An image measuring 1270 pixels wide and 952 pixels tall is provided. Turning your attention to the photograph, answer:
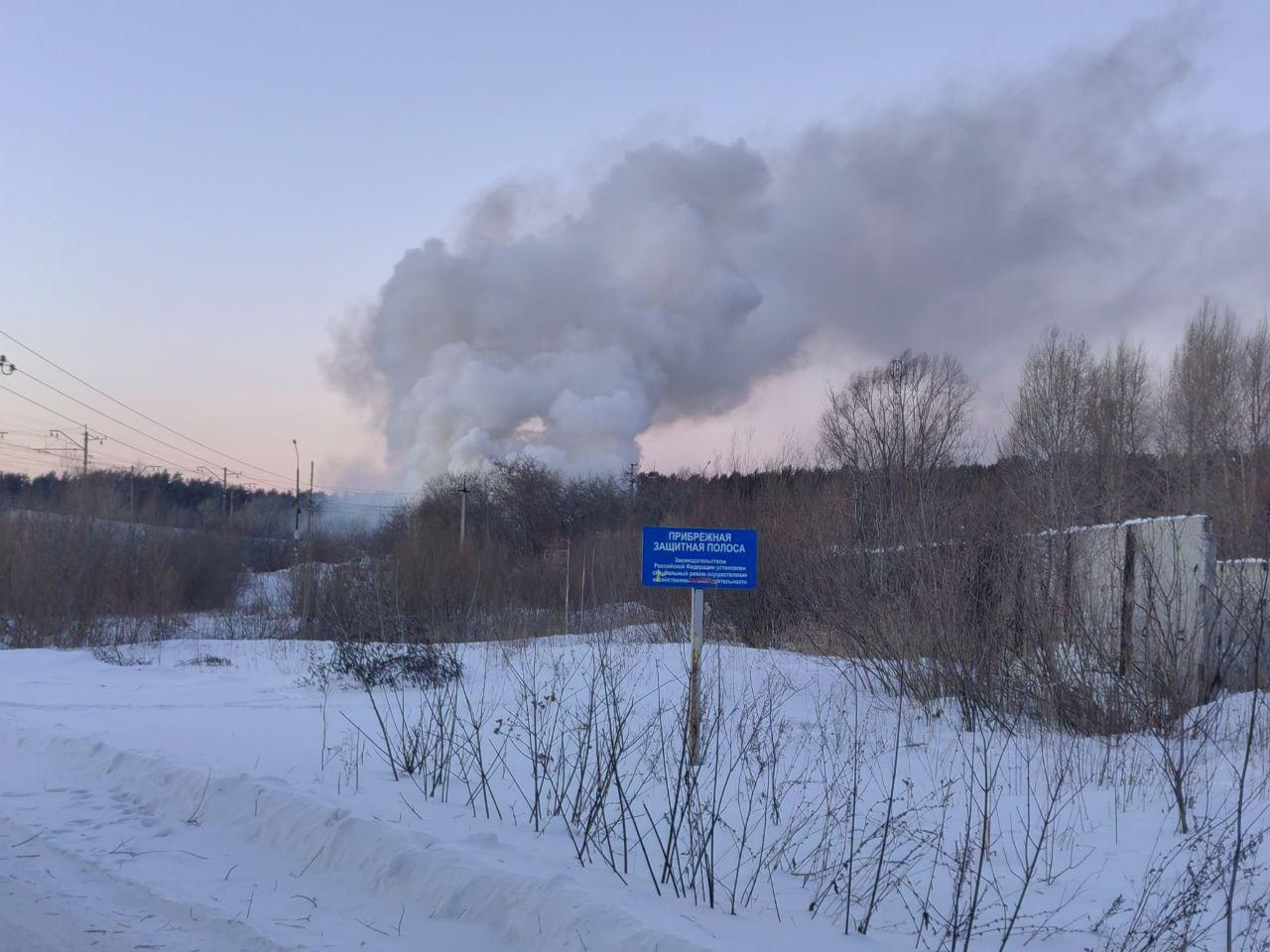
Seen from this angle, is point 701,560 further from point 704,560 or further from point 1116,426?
point 1116,426

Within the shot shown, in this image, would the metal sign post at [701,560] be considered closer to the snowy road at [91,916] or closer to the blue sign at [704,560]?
the blue sign at [704,560]

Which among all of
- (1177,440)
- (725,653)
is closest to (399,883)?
(725,653)

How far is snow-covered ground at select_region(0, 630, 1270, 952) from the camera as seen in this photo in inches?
180

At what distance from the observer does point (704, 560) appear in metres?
8.42

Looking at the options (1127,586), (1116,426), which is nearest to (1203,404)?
(1116,426)

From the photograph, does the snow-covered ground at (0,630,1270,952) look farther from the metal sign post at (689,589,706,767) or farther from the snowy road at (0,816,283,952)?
the metal sign post at (689,589,706,767)

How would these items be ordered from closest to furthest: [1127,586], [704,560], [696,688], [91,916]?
[91,916] → [696,688] → [704,560] → [1127,586]

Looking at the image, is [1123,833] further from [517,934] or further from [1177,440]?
[1177,440]

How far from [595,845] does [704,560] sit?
11.1 ft

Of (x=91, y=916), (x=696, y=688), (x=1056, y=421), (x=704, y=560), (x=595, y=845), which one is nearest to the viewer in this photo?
(x=91, y=916)

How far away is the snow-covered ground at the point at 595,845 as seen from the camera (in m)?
4.56

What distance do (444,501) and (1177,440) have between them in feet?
118

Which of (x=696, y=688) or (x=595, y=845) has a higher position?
(x=696, y=688)

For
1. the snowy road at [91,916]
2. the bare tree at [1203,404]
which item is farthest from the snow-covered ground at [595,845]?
the bare tree at [1203,404]
